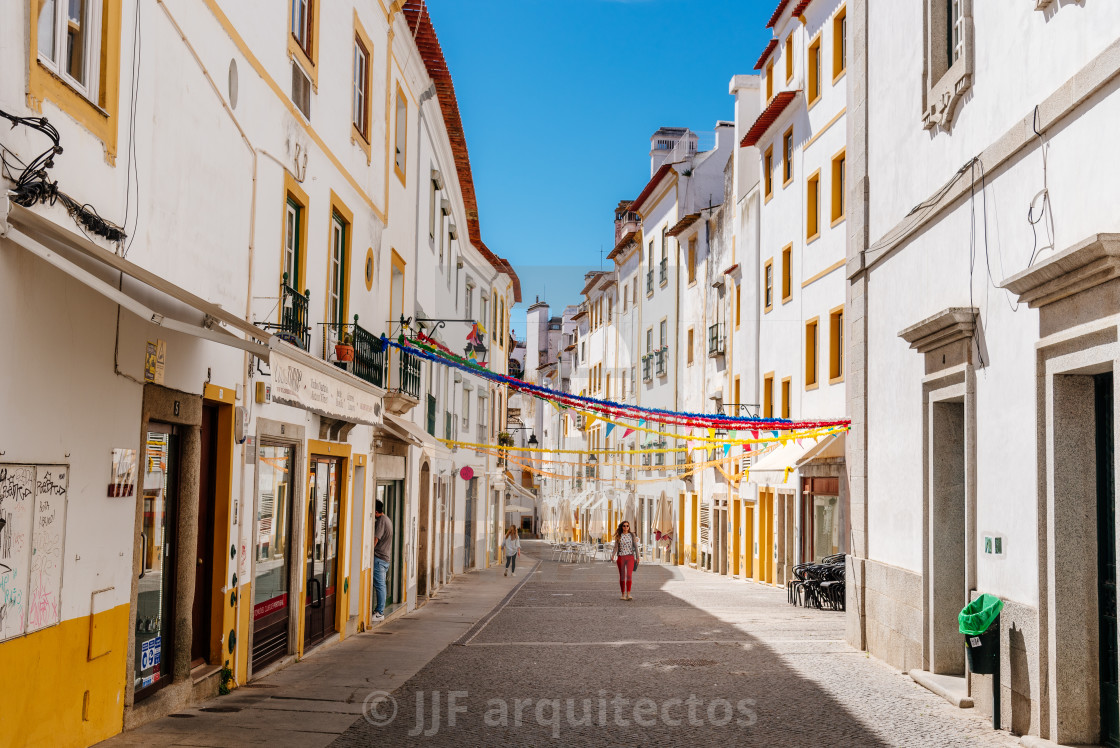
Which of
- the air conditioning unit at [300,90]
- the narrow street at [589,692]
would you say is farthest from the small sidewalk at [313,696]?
Result: the air conditioning unit at [300,90]

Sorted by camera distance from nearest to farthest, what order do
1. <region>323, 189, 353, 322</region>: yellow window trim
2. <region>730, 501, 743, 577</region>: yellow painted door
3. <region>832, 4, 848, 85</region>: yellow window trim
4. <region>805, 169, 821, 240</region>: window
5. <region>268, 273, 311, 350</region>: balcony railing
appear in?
1. <region>268, 273, 311, 350</region>: balcony railing
2. <region>323, 189, 353, 322</region>: yellow window trim
3. <region>832, 4, 848, 85</region>: yellow window trim
4. <region>805, 169, 821, 240</region>: window
5. <region>730, 501, 743, 577</region>: yellow painted door

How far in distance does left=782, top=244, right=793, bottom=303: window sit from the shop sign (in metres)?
15.2

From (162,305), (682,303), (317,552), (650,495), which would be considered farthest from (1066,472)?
(650,495)

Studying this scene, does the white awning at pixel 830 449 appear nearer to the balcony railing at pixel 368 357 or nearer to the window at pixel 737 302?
the balcony railing at pixel 368 357

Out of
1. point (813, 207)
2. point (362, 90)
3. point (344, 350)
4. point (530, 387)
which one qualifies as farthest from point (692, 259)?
point (344, 350)

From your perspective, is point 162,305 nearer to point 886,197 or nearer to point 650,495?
point 886,197

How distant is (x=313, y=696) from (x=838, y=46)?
59.5ft

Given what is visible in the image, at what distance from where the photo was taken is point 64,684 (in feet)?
22.1

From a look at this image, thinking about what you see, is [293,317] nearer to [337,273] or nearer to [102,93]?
[337,273]

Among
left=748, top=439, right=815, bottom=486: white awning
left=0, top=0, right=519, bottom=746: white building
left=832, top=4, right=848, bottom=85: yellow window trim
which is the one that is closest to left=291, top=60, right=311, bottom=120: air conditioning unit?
left=0, top=0, right=519, bottom=746: white building

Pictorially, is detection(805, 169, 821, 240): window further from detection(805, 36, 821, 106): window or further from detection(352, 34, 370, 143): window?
detection(352, 34, 370, 143): window

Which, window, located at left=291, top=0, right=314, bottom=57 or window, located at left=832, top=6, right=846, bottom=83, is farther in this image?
window, located at left=832, top=6, right=846, bottom=83

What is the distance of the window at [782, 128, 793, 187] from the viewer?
87.2ft

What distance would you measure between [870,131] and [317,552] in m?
8.38
